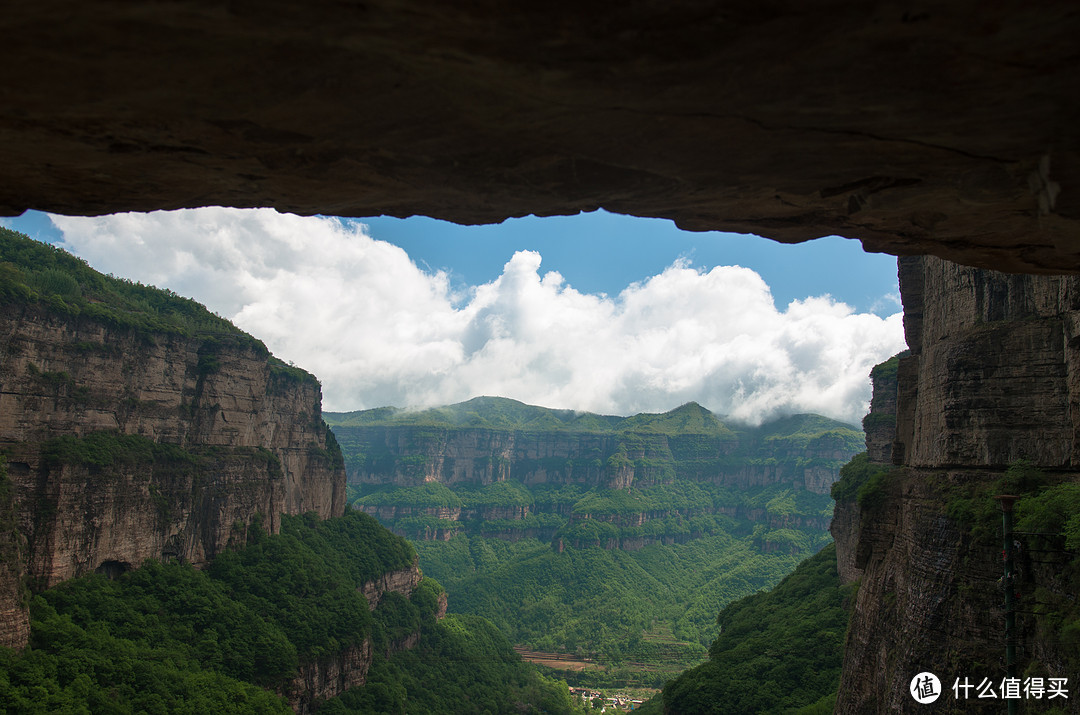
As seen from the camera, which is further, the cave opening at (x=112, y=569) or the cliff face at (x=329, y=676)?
the cliff face at (x=329, y=676)

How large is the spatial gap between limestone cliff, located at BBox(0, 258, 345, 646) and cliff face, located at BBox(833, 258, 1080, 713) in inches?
1643

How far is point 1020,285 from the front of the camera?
64.9ft

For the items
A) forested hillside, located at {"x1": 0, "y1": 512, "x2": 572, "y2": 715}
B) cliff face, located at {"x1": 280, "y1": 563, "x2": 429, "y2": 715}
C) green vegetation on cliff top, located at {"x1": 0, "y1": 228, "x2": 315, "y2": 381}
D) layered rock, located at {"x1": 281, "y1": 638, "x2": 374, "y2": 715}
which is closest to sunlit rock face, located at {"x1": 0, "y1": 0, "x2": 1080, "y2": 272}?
forested hillside, located at {"x1": 0, "y1": 512, "x2": 572, "y2": 715}

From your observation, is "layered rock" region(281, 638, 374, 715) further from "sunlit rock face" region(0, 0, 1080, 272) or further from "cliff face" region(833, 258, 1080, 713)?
"sunlit rock face" region(0, 0, 1080, 272)

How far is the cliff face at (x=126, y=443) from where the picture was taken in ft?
134

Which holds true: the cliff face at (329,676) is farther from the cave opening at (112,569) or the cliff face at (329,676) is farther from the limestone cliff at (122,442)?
the cave opening at (112,569)

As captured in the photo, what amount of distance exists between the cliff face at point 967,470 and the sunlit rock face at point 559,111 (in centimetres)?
1430

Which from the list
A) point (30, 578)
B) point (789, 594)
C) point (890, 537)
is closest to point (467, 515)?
point (789, 594)

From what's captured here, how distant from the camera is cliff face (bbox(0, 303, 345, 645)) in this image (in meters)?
40.8

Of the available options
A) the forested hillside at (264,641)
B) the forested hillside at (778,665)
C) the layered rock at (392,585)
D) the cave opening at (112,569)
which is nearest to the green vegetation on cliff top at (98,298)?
the cave opening at (112,569)

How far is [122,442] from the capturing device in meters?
48.5

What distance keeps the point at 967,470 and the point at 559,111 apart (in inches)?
832

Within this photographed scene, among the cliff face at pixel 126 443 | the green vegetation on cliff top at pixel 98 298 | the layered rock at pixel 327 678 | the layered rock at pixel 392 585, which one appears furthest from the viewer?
the layered rock at pixel 392 585

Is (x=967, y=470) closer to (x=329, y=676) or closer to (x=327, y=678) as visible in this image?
(x=327, y=678)
